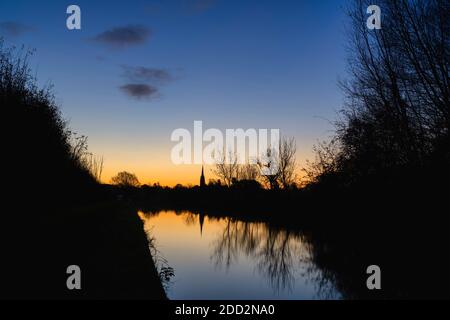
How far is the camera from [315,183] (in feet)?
71.8

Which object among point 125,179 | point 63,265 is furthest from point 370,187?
point 125,179

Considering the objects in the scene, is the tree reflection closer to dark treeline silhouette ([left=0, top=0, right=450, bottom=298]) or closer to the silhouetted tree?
dark treeline silhouette ([left=0, top=0, right=450, bottom=298])

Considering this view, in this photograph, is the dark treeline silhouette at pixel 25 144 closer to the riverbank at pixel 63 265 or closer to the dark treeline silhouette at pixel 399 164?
the riverbank at pixel 63 265

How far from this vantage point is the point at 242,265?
1619 cm

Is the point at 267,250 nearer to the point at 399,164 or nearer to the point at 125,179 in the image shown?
the point at 399,164

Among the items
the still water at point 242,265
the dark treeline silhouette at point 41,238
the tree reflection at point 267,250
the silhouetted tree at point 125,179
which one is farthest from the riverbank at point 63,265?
the silhouetted tree at point 125,179

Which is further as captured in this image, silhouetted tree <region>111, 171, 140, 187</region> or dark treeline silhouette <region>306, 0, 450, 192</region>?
silhouetted tree <region>111, 171, 140, 187</region>

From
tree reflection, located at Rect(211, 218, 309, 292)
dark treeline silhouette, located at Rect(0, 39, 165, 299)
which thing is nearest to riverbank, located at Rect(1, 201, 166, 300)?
dark treeline silhouette, located at Rect(0, 39, 165, 299)

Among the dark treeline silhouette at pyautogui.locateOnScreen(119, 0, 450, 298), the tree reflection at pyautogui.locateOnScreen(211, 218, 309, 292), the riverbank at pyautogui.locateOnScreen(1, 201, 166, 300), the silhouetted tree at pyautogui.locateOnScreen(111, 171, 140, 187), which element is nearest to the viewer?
the riverbank at pyautogui.locateOnScreen(1, 201, 166, 300)

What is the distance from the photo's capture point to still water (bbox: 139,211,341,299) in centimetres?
1143

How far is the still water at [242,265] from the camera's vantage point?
11.4 metres

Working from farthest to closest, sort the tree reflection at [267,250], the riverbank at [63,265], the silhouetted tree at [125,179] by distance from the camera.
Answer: the silhouetted tree at [125,179] < the tree reflection at [267,250] < the riverbank at [63,265]
